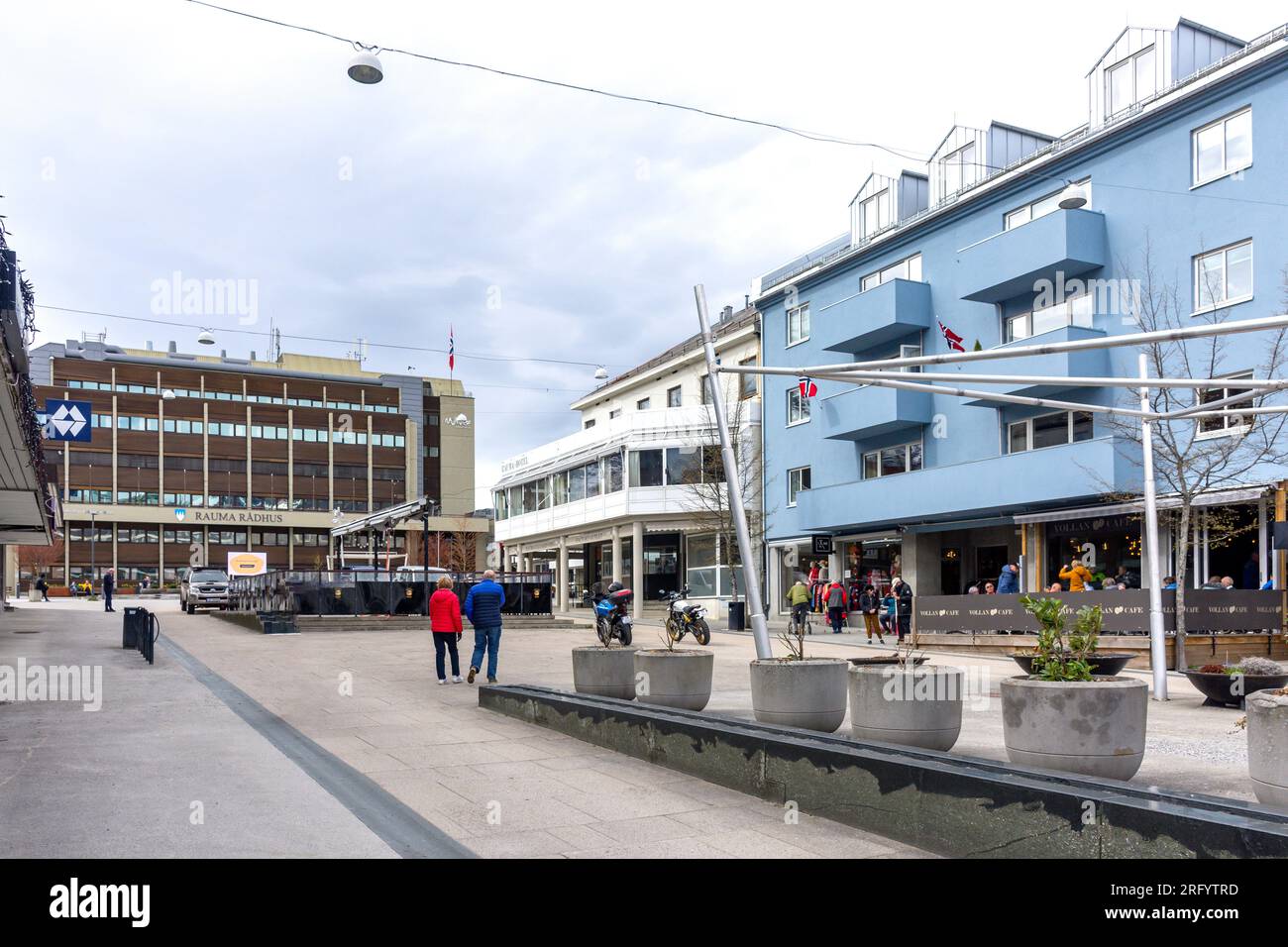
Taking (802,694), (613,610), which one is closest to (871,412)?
(613,610)

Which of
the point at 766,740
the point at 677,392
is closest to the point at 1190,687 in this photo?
the point at 766,740

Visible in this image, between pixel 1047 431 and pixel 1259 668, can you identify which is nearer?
pixel 1259 668

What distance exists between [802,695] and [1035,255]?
21344mm

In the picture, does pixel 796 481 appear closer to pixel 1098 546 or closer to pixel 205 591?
pixel 1098 546

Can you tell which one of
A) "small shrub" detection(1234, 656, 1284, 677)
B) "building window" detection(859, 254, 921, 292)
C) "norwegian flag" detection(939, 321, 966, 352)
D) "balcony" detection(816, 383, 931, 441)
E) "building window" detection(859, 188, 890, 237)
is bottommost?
"small shrub" detection(1234, 656, 1284, 677)

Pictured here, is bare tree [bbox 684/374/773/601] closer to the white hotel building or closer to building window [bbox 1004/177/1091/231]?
the white hotel building

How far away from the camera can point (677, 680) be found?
10.5m

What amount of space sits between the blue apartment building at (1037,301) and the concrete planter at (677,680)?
15.2 metres

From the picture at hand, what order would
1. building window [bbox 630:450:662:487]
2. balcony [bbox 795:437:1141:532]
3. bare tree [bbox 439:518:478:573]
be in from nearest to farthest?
balcony [bbox 795:437:1141:532]
building window [bbox 630:450:662:487]
bare tree [bbox 439:518:478:573]

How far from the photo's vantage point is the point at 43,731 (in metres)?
11.1

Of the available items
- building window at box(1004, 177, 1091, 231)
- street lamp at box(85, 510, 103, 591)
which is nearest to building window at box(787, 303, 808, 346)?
building window at box(1004, 177, 1091, 231)

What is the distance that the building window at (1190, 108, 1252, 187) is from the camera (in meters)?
23.0

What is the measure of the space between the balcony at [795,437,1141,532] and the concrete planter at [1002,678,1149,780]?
18646 millimetres
